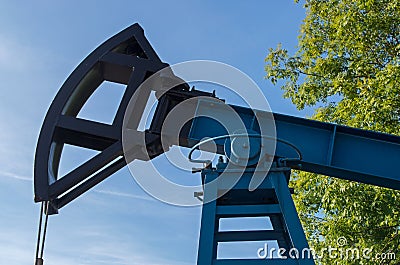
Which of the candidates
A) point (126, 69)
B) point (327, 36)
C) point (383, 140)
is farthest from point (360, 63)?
point (126, 69)

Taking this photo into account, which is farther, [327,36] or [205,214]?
[327,36]

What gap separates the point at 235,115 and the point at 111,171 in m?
1.06

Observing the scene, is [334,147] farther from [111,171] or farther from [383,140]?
[111,171]

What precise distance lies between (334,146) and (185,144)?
1146mm

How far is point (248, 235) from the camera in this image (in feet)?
10.7

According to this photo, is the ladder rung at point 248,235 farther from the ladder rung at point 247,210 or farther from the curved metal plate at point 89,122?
the curved metal plate at point 89,122

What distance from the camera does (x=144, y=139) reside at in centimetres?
376

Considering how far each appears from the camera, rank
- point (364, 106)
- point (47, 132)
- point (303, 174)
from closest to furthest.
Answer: point (47, 132)
point (364, 106)
point (303, 174)

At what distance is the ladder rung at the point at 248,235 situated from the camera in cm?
322

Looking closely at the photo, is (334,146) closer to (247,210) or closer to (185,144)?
(247,210)

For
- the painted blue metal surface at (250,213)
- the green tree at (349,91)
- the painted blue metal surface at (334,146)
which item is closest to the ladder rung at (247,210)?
the painted blue metal surface at (250,213)

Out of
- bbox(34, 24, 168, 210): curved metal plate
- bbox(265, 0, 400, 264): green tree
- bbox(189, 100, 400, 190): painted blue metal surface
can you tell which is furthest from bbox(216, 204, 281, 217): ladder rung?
bbox(265, 0, 400, 264): green tree

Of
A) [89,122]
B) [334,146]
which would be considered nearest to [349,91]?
[334,146]

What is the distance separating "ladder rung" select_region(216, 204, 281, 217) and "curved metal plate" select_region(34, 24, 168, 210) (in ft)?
3.10
